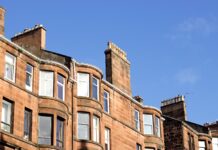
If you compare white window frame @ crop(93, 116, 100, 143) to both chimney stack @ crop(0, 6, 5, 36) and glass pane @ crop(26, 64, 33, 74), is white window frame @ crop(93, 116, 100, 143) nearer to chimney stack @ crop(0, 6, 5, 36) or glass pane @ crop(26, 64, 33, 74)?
glass pane @ crop(26, 64, 33, 74)

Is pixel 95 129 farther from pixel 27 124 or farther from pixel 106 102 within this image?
pixel 27 124

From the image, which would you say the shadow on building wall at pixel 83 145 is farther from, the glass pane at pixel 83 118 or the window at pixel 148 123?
the window at pixel 148 123

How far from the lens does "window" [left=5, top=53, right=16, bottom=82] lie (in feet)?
135

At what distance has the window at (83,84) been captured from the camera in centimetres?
4725

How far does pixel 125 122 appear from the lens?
172 ft

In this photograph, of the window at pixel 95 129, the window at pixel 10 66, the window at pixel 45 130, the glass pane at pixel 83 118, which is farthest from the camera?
the window at pixel 95 129

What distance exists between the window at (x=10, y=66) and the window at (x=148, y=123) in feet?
58.4

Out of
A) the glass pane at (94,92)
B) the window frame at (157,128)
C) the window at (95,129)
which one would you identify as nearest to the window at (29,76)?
the glass pane at (94,92)

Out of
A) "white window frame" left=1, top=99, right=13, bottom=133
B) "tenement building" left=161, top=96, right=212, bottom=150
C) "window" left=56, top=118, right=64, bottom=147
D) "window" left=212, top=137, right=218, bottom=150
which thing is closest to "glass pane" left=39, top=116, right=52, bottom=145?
"window" left=56, top=118, right=64, bottom=147

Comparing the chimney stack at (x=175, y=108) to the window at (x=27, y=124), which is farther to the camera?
the chimney stack at (x=175, y=108)

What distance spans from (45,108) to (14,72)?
3.49 m

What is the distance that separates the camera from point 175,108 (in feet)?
227

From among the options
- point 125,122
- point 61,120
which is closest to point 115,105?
point 125,122

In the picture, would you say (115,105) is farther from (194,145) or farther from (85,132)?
(194,145)
